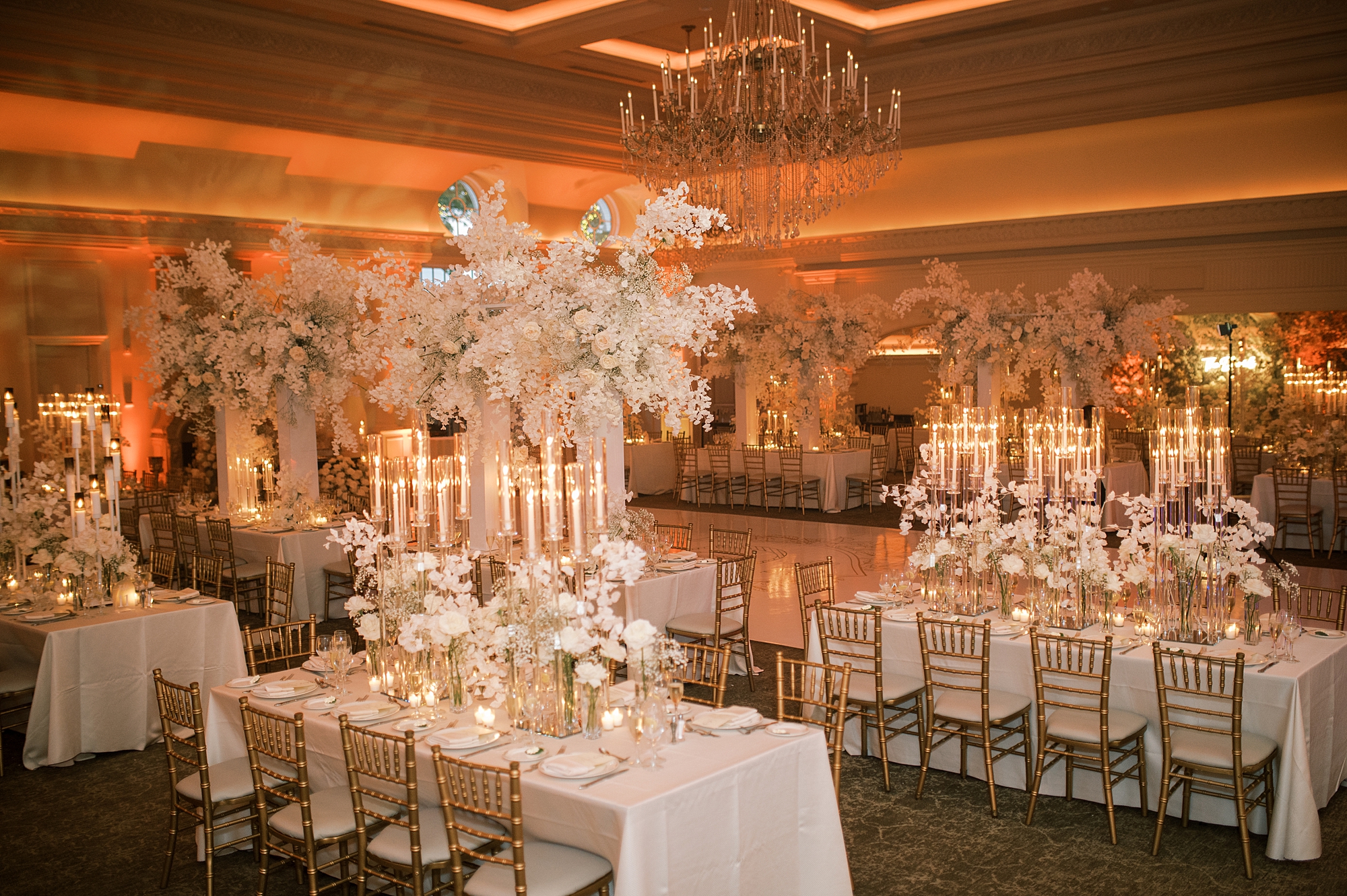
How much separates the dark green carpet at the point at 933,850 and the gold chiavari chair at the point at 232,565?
346 centimetres

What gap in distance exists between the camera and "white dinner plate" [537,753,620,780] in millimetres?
3797

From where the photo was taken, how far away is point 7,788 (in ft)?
20.0

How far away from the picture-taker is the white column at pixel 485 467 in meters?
7.11

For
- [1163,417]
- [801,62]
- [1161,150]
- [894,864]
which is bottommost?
[894,864]

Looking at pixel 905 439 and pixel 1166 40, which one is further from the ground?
pixel 1166 40

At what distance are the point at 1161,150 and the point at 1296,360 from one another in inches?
191

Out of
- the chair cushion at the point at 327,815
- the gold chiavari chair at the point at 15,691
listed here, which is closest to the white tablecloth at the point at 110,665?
the gold chiavari chair at the point at 15,691

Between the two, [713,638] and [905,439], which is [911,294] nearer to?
[905,439]

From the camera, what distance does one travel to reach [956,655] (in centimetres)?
551

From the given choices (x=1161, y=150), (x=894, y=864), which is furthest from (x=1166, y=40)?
(x=894, y=864)

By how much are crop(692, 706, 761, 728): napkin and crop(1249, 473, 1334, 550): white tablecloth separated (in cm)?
936

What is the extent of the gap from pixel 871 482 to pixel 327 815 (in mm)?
12972

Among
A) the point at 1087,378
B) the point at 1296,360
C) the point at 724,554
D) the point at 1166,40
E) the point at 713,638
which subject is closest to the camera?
the point at 713,638

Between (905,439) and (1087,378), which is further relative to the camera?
(905,439)
